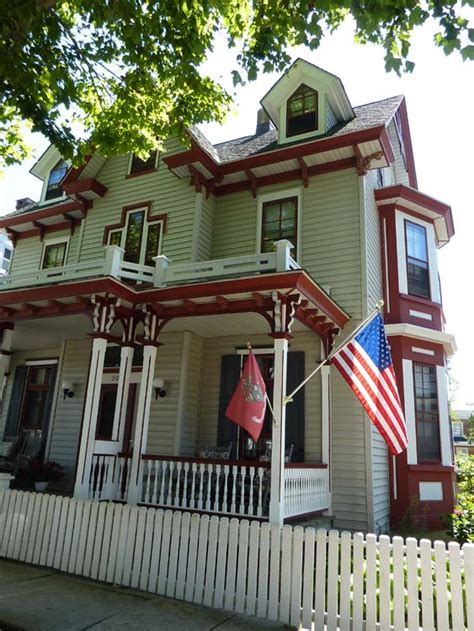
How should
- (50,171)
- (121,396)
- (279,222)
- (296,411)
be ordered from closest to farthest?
(121,396) → (296,411) → (279,222) → (50,171)

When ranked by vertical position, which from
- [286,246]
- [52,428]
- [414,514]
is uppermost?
[286,246]

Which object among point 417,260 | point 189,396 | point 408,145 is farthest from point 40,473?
point 408,145

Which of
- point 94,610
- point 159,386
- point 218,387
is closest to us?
point 94,610

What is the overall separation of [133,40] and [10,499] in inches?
298

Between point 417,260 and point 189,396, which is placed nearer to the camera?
point 189,396

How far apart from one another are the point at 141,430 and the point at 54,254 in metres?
8.05

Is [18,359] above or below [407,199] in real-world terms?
below

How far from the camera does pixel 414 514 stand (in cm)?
969

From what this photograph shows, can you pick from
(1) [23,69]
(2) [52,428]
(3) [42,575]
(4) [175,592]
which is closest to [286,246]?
(1) [23,69]

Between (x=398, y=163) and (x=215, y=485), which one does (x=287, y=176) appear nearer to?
(x=398, y=163)

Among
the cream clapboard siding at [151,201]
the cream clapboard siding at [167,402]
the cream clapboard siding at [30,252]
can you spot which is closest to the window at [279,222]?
the cream clapboard siding at [151,201]

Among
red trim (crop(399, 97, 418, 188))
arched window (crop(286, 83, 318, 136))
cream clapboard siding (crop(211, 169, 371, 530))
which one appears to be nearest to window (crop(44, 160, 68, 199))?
cream clapboard siding (crop(211, 169, 371, 530))

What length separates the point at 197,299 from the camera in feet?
27.7

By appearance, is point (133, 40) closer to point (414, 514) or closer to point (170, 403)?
point (170, 403)
